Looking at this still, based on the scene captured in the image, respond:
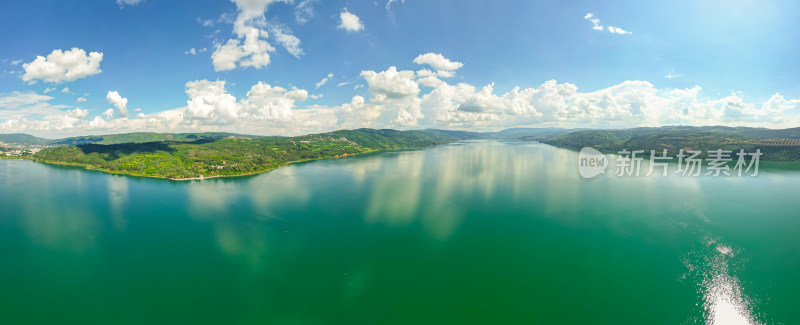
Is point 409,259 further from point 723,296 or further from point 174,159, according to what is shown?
point 174,159

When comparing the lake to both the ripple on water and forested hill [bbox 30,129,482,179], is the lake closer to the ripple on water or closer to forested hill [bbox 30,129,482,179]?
the ripple on water

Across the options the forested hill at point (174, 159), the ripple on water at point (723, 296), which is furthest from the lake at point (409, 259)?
the forested hill at point (174, 159)

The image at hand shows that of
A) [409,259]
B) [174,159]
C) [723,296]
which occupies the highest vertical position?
[174,159]

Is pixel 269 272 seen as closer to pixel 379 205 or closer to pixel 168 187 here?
pixel 379 205

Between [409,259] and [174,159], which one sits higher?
[174,159]

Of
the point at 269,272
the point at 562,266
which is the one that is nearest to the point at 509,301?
the point at 562,266

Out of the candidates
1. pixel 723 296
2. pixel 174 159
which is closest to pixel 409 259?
pixel 723 296

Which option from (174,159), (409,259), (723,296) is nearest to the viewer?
(723,296)

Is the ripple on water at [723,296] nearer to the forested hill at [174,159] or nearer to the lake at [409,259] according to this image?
the lake at [409,259]

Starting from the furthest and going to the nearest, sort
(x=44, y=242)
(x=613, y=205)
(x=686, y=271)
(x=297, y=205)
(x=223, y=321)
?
(x=297, y=205)
(x=613, y=205)
(x=44, y=242)
(x=686, y=271)
(x=223, y=321)

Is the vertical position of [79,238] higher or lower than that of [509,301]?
higher
